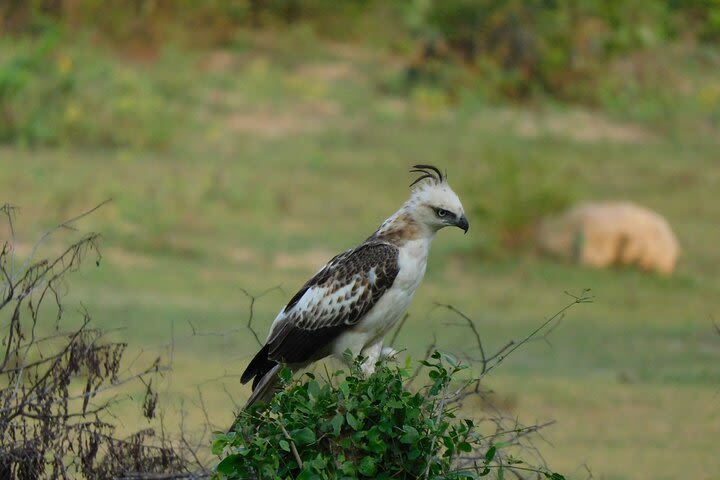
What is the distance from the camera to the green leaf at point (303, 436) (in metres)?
4.47

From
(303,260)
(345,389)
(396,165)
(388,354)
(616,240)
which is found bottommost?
(345,389)

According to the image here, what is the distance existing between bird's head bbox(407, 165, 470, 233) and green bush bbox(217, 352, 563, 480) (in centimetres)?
116

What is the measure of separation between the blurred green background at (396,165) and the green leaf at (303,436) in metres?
4.11

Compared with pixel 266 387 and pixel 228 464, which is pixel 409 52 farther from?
pixel 228 464

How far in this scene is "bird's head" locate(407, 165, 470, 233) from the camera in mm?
5676

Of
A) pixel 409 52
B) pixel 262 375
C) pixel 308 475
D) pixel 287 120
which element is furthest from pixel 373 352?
pixel 409 52

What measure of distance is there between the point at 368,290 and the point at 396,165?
1128 cm

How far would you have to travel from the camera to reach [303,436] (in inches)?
176

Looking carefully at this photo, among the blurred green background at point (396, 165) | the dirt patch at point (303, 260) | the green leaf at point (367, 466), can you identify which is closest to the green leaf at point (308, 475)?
the green leaf at point (367, 466)

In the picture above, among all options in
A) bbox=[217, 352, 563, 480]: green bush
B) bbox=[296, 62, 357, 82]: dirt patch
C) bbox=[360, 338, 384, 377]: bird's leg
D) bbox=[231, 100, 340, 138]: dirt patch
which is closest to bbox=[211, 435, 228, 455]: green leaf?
bbox=[217, 352, 563, 480]: green bush

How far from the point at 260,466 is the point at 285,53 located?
651 inches

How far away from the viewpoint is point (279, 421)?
4535 mm

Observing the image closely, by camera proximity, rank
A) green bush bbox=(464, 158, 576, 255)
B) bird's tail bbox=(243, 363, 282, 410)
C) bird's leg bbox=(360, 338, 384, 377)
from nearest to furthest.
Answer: bird's tail bbox=(243, 363, 282, 410), bird's leg bbox=(360, 338, 384, 377), green bush bbox=(464, 158, 576, 255)

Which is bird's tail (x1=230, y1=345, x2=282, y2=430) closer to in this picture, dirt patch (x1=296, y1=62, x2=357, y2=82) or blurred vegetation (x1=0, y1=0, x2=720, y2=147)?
blurred vegetation (x1=0, y1=0, x2=720, y2=147)
